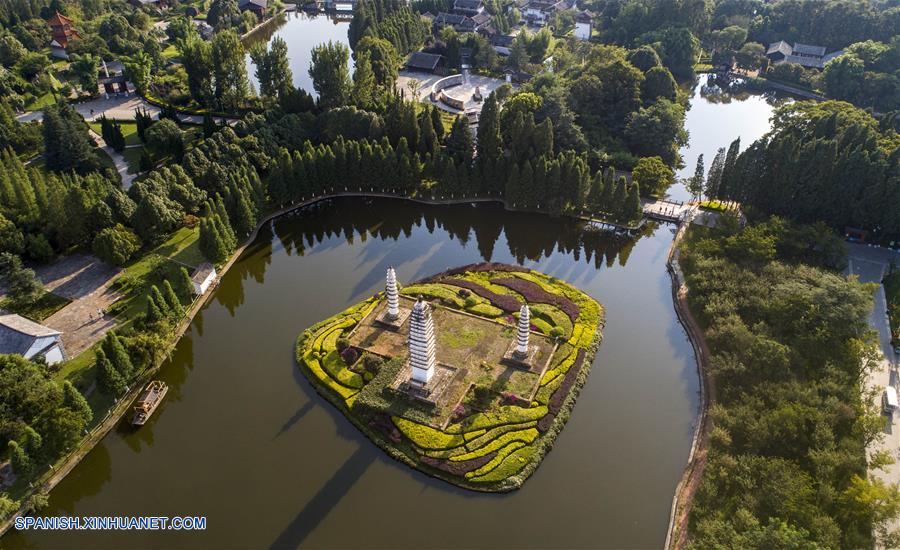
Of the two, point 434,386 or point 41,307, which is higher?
point 41,307

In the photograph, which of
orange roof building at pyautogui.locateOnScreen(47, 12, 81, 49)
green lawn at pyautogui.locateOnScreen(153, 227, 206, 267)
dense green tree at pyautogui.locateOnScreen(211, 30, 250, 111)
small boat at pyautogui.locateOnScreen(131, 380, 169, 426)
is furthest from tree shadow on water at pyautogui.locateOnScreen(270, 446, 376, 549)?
orange roof building at pyautogui.locateOnScreen(47, 12, 81, 49)

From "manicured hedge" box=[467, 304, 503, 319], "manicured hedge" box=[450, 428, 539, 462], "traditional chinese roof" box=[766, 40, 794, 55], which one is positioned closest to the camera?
"manicured hedge" box=[450, 428, 539, 462]

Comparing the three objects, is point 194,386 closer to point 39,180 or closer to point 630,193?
point 39,180

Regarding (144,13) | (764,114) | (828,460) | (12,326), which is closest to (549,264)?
(828,460)

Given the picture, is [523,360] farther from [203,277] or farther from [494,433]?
[203,277]

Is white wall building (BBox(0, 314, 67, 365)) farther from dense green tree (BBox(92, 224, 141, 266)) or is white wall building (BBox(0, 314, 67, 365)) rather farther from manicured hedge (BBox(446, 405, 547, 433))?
manicured hedge (BBox(446, 405, 547, 433))

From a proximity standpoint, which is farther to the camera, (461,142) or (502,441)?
Answer: (461,142)

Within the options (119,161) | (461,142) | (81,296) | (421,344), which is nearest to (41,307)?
(81,296)
